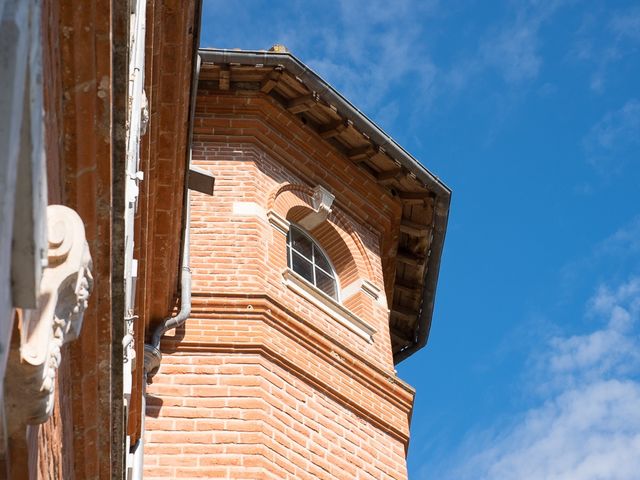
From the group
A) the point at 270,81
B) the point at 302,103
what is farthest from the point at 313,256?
the point at 270,81

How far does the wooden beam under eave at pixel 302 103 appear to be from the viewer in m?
13.0

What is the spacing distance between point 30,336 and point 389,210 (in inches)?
429

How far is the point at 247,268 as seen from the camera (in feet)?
36.1

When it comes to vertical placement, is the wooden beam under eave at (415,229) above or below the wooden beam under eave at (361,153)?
below

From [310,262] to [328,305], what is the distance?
1.26m

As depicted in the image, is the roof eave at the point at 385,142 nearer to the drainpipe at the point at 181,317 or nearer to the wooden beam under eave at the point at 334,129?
the wooden beam under eave at the point at 334,129

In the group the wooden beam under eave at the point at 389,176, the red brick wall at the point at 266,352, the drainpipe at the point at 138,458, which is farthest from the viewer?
the wooden beam under eave at the point at 389,176

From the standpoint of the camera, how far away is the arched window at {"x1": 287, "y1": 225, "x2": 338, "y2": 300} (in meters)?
12.4

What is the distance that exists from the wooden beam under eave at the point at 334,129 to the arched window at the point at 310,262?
126cm

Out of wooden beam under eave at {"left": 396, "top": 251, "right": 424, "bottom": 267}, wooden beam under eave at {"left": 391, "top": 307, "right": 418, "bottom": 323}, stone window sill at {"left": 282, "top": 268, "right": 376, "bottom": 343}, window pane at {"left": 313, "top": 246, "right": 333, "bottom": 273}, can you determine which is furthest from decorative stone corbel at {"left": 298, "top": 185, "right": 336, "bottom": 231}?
wooden beam under eave at {"left": 391, "top": 307, "right": 418, "bottom": 323}

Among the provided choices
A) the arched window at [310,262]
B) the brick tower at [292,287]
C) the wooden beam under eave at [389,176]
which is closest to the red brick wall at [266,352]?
the brick tower at [292,287]

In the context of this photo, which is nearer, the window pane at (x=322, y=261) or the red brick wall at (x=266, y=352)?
the red brick wall at (x=266, y=352)

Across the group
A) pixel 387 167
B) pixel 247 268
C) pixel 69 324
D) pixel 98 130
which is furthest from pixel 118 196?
pixel 387 167

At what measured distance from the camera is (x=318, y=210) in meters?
12.7
